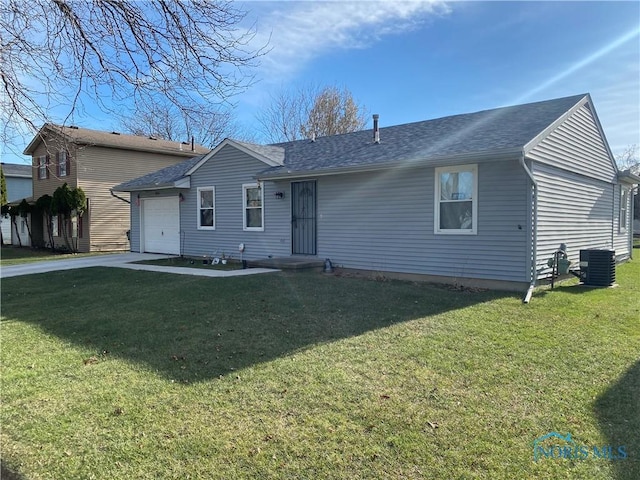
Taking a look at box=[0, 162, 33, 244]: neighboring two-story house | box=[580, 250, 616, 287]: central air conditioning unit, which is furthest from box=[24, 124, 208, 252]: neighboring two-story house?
box=[580, 250, 616, 287]: central air conditioning unit

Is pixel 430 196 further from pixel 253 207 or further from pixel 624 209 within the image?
pixel 624 209

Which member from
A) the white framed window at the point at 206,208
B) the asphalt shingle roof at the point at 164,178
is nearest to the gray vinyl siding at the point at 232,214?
the white framed window at the point at 206,208

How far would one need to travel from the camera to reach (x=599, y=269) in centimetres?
930

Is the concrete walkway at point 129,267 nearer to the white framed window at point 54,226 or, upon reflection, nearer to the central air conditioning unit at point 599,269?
the central air conditioning unit at point 599,269

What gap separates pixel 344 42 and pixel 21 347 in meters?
8.23

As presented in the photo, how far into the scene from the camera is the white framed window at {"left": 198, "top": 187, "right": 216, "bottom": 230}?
14109 mm

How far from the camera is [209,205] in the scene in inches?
564

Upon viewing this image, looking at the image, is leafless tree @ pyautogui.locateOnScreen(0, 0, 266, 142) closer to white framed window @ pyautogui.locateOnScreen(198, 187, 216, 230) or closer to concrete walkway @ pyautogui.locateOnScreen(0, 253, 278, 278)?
concrete walkway @ pyautogui.locateOnScreen(0, 253, 278, 278)

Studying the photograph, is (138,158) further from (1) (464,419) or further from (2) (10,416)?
(1) (464,419)

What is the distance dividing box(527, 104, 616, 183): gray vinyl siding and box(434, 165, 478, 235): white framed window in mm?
1249

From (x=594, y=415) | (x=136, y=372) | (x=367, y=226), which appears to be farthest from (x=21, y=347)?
(x=367, y=226)

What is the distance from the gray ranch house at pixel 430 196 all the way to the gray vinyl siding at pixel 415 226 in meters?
0.02

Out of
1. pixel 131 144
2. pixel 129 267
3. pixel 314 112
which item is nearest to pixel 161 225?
pixel 129 267

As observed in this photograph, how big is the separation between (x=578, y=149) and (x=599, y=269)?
331cm
